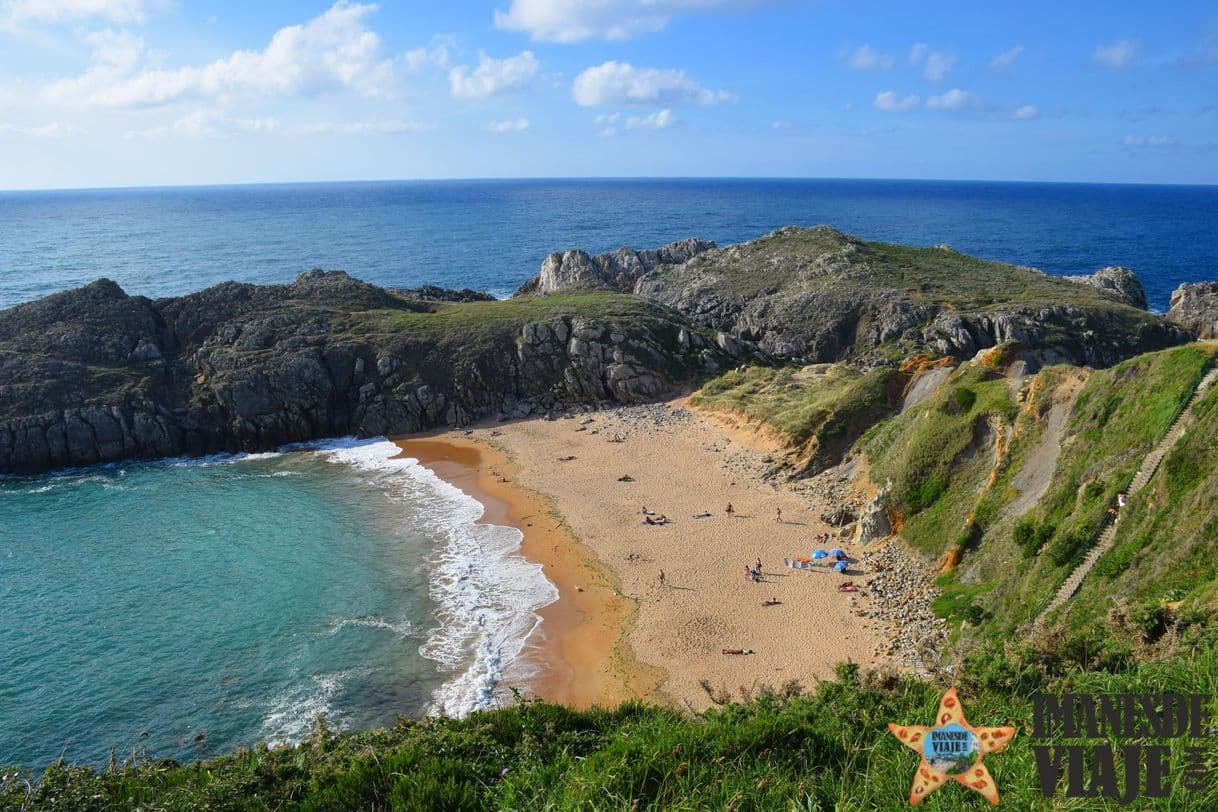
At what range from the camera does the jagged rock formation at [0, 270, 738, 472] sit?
174 ft

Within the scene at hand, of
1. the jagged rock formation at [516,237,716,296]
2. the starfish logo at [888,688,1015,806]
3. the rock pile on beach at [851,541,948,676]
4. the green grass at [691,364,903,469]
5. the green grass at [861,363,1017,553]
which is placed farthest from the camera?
the jagged rock formation at [516,237,716,296]

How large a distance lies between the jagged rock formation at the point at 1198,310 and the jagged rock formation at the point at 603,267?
5472cm

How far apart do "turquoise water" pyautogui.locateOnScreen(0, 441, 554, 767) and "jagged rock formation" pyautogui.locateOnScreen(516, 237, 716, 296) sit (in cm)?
5010

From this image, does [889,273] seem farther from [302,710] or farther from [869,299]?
[302,710]

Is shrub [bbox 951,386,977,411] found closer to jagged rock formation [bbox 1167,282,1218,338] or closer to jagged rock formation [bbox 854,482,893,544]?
jagged rock formation [bbox 854,482,893,544]

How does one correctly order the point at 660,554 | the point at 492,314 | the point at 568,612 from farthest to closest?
the point at 492,314, the point at 660,554, the point at 568,612

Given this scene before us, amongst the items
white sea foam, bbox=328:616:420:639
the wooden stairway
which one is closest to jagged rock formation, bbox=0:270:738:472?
white sea foam, bbox=328:616:420:639

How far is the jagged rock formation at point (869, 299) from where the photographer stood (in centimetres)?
6656

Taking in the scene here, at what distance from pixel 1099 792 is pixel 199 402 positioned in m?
61.3

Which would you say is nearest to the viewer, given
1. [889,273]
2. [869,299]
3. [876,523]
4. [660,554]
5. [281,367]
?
[876,523]

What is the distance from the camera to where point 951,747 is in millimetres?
8836

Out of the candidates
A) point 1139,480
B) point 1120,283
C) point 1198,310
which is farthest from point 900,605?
point 1120,283

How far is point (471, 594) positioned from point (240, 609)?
1023cm

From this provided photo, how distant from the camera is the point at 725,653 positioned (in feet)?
92.1
